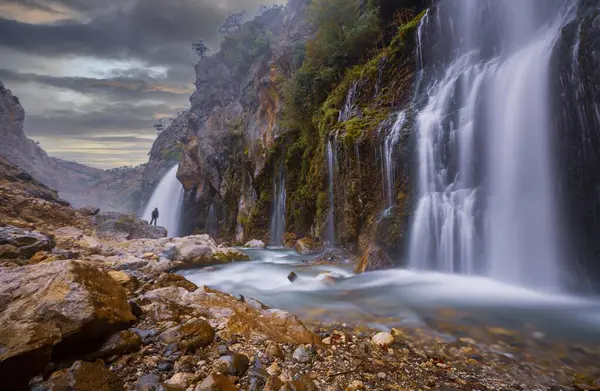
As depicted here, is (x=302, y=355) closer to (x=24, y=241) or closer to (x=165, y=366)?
(x=165, y=366)

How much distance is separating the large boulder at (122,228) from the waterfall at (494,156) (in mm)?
13800

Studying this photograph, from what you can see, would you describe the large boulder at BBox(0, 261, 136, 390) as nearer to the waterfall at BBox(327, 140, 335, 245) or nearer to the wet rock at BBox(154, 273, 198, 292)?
the wet rock at BBox(154, 273, 198, 292)

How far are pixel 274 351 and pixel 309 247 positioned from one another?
9.88 meters

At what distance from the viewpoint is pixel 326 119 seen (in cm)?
1311

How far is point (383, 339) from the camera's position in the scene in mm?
3428

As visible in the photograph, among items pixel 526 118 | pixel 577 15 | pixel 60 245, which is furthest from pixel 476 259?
pixel 60 245

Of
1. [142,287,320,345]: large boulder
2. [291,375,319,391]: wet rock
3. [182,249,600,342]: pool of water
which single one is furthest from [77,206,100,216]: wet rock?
[291,375,319,391]: wet rock

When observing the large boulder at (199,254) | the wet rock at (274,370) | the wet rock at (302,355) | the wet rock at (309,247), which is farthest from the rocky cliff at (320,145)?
the wet rock at (274,370)

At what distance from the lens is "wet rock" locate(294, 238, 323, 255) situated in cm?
1241

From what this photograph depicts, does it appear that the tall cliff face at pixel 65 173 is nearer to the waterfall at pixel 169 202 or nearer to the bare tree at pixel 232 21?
the waterfall at pixel 169 202

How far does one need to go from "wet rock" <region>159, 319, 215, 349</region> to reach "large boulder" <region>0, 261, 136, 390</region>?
451 millimetres

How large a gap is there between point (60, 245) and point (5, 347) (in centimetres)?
881

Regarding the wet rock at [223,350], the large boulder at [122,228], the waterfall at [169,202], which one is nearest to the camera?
the wet rock at [223,350]

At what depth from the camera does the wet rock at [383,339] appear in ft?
11.0
